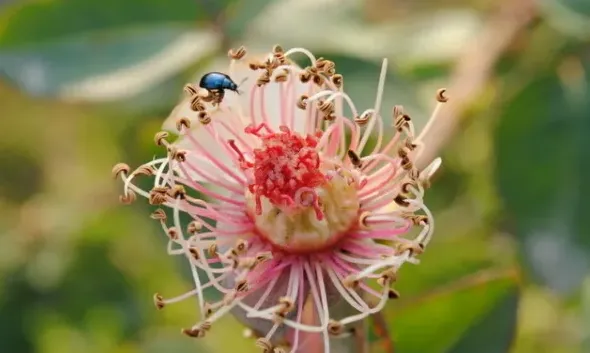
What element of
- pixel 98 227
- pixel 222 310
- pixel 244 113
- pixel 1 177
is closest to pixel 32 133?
pixel 1 177

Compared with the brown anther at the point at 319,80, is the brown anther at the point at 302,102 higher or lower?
lower

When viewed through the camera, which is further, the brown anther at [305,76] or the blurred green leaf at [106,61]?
the blurred green leaf at [106,61]

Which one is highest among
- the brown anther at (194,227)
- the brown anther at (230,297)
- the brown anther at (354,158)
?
the brown anther at (354,158)

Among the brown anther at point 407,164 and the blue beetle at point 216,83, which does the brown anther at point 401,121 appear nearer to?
the brown anther at point 407,164

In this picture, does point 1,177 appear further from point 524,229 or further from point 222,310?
point 222,310

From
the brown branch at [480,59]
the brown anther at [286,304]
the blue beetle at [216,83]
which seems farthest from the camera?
the brown branch at [480,59]

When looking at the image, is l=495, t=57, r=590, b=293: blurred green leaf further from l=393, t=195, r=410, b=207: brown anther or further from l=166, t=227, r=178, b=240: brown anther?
l=166, t=227, r=178, b=240: brown anther

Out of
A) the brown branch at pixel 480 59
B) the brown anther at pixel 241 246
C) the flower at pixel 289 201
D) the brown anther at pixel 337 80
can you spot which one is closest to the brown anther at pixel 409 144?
the flower at pixel 289 201

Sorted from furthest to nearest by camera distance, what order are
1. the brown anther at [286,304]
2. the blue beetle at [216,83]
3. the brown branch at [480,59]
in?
the brown branch at [480,59]
the blue beetle at [216,83]
the brown anther at [286,304]

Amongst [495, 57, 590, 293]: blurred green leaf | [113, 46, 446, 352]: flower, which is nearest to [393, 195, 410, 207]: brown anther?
[113, 46, 446, 352]: flower
